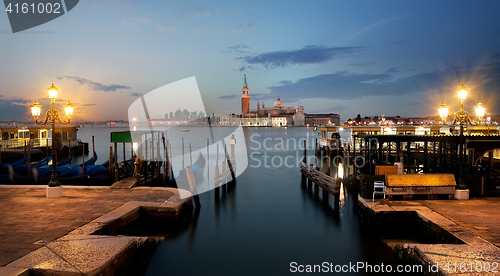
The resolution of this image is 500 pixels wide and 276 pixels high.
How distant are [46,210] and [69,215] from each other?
782 millimetres

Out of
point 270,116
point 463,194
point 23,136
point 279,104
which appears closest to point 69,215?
point 463,194

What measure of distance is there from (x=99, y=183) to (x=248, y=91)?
14341 centimetres

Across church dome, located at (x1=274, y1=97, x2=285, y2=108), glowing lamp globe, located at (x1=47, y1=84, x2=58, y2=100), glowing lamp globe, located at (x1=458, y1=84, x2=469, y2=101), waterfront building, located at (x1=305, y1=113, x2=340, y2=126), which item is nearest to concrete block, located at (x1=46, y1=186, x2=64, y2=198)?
glowing lamp globe, located at (x1=47, y1=84, x2=58, y2=100)

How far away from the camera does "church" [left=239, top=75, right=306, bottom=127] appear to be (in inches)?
5669

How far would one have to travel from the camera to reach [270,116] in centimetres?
14750

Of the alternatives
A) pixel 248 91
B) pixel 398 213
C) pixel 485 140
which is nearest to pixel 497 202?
pixel 485 140

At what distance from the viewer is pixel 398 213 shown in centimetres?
675

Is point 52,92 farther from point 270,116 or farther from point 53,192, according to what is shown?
point 270,116

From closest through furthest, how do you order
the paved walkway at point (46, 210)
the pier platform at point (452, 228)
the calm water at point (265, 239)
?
the pier platform at point (452, 228) → the paved walkway at point (46, 210) → the calm water at point (265, 239)

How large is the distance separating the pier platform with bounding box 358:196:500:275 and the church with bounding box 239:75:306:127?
136157 mm

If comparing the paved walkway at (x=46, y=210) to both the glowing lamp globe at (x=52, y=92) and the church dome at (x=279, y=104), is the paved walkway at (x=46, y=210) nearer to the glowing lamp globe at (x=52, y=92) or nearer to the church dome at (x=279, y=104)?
the glowing lamp globe at (x=52, y=92)

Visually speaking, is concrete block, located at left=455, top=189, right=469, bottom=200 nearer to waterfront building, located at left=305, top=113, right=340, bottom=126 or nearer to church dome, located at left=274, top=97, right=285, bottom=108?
waterfront building, located at left=305, top=113, right=340, bottom=126

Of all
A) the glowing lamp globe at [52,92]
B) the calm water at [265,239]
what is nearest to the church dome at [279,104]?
the calm water at [265,239]

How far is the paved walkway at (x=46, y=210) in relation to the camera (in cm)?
492
